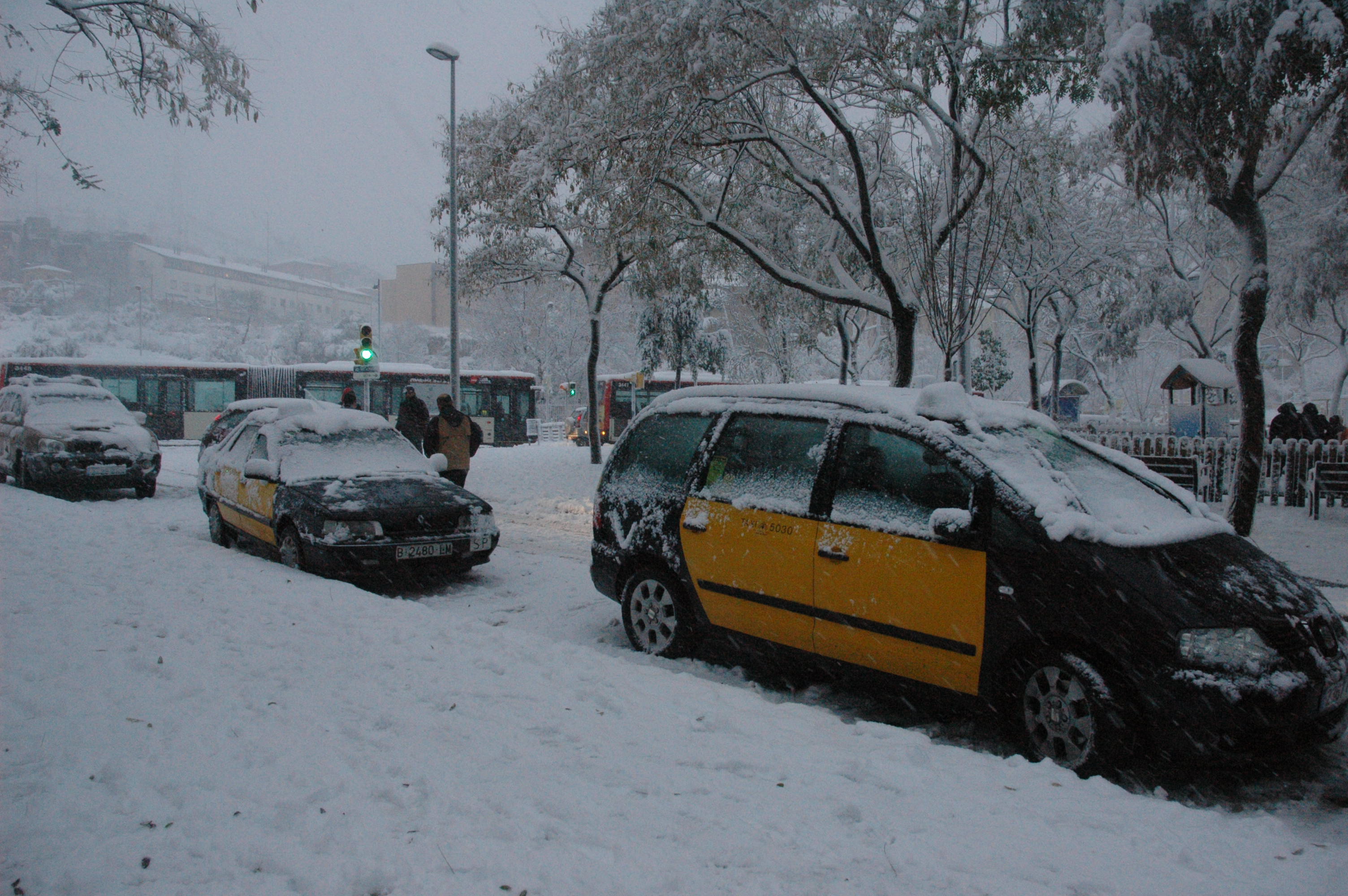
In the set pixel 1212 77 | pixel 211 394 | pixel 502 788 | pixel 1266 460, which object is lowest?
pixel 502 788

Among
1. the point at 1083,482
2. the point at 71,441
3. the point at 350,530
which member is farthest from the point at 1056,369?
the point at 71,441

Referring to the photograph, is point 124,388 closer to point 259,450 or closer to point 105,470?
point 105,470

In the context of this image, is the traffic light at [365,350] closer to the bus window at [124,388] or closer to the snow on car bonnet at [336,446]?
the snow on car bonnet at [336,446]

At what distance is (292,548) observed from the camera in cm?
720

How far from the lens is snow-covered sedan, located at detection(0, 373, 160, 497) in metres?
12.2

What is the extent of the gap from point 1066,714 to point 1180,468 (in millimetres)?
10888

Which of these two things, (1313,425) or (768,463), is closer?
(768,463)

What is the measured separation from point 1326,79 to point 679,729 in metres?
9.09

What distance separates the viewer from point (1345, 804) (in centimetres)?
341

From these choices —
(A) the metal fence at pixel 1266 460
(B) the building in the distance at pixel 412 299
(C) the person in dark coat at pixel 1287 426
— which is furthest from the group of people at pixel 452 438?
(B) the building in the distance at pixel 412 299

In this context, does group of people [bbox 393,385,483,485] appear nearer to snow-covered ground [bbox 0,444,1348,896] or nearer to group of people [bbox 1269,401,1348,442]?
snow-covered ground [bbox 0,444,1348,896]

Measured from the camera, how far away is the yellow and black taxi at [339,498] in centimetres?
688

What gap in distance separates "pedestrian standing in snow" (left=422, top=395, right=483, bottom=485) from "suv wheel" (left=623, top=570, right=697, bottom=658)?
572 centimetres

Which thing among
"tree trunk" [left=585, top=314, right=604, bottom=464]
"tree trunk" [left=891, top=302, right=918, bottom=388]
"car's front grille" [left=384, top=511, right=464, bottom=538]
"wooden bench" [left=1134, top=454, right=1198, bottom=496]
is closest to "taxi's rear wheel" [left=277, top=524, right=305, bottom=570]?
"car's front grille" [left=384, top=511, right=464, bottom=538]
